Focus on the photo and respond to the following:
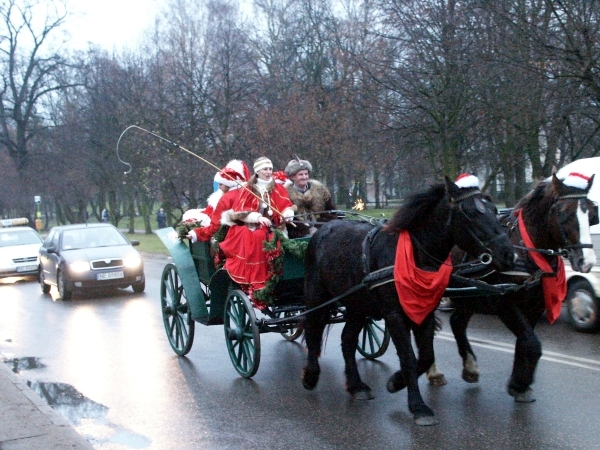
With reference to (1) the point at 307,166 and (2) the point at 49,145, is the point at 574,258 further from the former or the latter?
(2) the point at 49,145

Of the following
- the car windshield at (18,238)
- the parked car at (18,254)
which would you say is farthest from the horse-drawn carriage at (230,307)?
the car windshield at (18,238)

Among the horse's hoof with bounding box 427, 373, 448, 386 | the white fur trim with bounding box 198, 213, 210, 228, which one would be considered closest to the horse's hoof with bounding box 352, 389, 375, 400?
the horse's hoof with bounding box 427, 373, 448, 386

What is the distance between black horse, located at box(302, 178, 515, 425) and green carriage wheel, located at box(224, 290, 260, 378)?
62cm

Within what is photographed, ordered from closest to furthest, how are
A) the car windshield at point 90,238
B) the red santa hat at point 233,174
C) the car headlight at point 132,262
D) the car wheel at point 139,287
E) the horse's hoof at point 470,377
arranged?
the horse's hoof at point 470,377, the red santa hat at point 233,174, the car headlight at point 132,262, the car wheel at point 139,287, the car windshield at point 90,238

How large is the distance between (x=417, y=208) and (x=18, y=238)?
712 inches

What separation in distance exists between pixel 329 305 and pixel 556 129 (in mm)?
12151

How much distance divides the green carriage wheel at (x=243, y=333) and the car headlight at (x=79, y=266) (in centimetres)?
845

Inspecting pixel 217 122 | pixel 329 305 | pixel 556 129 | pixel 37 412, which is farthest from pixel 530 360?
pixel 217 122

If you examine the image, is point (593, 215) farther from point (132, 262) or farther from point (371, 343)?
point (132, 262)

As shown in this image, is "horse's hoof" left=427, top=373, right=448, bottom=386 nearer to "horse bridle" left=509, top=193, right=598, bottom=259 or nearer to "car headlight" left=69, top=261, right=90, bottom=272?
"horse bridle" left=509, top=193, right=598, bottom=259

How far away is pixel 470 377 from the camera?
6.93 metres

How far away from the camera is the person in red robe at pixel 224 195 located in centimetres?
773

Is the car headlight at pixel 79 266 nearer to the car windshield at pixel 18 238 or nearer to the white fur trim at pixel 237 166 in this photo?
the car windshield at pixel 18 238

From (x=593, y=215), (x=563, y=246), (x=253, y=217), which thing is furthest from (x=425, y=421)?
(x=253, y=217)
